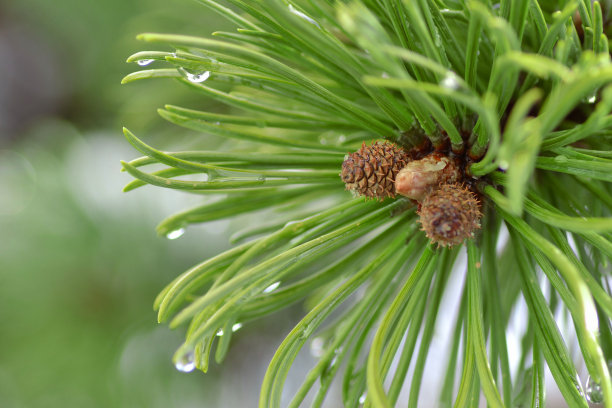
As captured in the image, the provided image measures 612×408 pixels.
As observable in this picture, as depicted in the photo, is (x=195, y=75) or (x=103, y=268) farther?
(x=103, y=268)

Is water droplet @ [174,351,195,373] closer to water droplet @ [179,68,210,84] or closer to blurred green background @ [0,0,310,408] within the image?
water droplet @ [179,68,210,84]

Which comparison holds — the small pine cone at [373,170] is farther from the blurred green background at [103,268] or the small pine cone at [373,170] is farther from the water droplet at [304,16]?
the blurred green background at [103,268]

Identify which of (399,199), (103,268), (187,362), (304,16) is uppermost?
(304,16)

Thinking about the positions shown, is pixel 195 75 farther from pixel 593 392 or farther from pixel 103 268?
pixel 103 268

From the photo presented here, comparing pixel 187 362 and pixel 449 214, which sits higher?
pixel 449 214

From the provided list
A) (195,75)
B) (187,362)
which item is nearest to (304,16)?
(195,75)

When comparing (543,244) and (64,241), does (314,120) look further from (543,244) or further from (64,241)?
(64,241)
